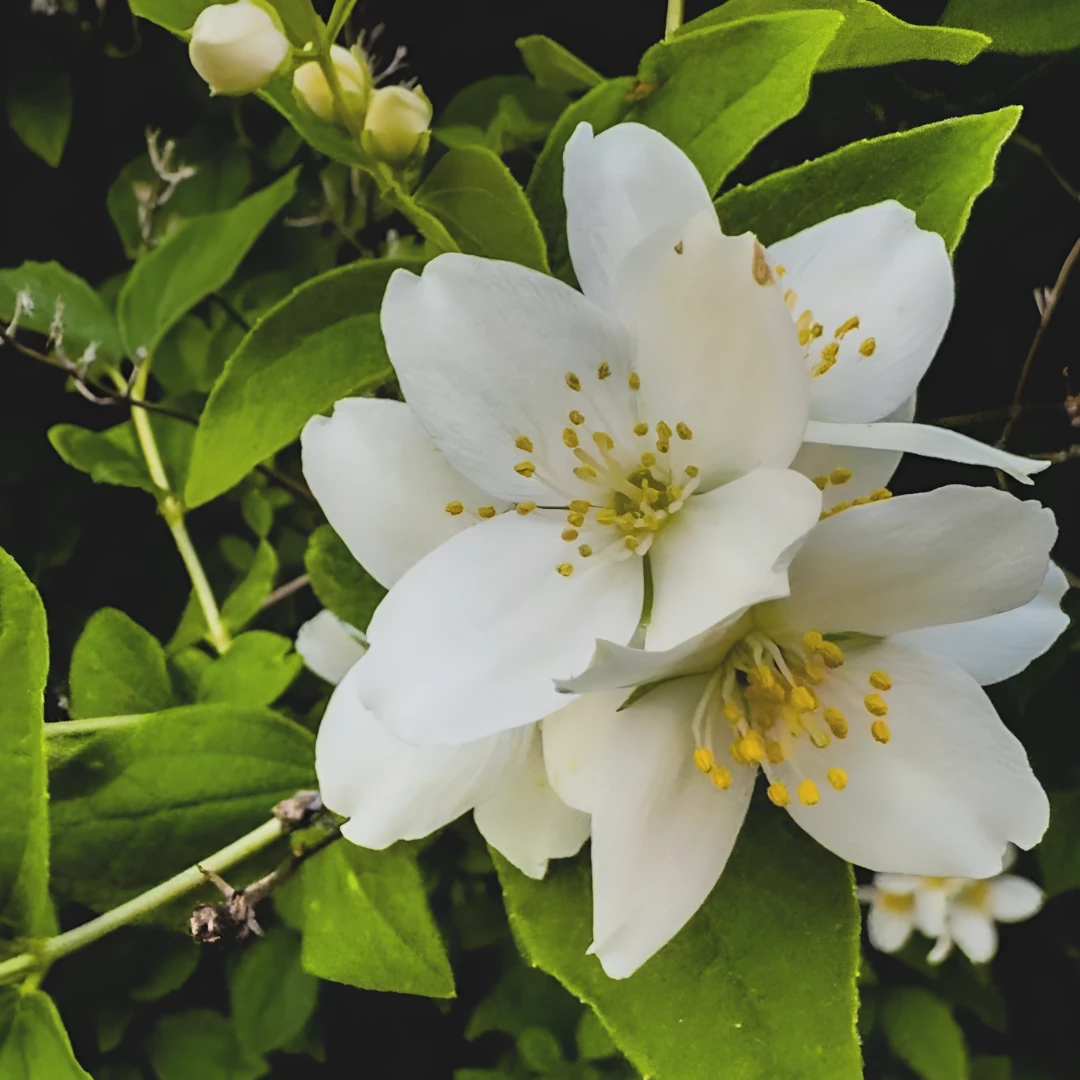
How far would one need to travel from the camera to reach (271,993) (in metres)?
0.66

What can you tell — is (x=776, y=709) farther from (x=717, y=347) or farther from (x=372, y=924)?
(x=372, y=924)

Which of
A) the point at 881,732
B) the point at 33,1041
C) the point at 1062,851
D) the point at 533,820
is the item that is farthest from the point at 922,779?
the point at 1062,851

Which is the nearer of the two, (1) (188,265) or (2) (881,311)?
(2) (881,311)

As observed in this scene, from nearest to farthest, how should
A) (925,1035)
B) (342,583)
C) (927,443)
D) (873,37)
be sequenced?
1. (927,443)
2. (873,37)
3. (342,583)
4. (925,1035)

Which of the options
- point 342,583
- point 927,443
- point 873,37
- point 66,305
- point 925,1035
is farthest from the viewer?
point 925,1035

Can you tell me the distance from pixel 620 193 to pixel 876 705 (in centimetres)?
19

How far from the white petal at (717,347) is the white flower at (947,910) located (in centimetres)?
65

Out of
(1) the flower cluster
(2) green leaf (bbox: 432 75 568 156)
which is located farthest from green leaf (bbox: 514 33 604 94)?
(1) the flower cluster

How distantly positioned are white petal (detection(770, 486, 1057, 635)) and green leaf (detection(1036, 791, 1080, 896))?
0.51m

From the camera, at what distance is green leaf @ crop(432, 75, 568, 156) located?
607 millimetres

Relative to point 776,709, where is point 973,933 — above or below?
below

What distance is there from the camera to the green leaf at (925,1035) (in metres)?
0.81

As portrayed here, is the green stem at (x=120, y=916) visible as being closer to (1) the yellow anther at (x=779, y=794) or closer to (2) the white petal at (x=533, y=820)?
(2) the white petal at (x=533, y=820)

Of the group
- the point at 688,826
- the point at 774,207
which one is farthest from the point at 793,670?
the point at 774,207
